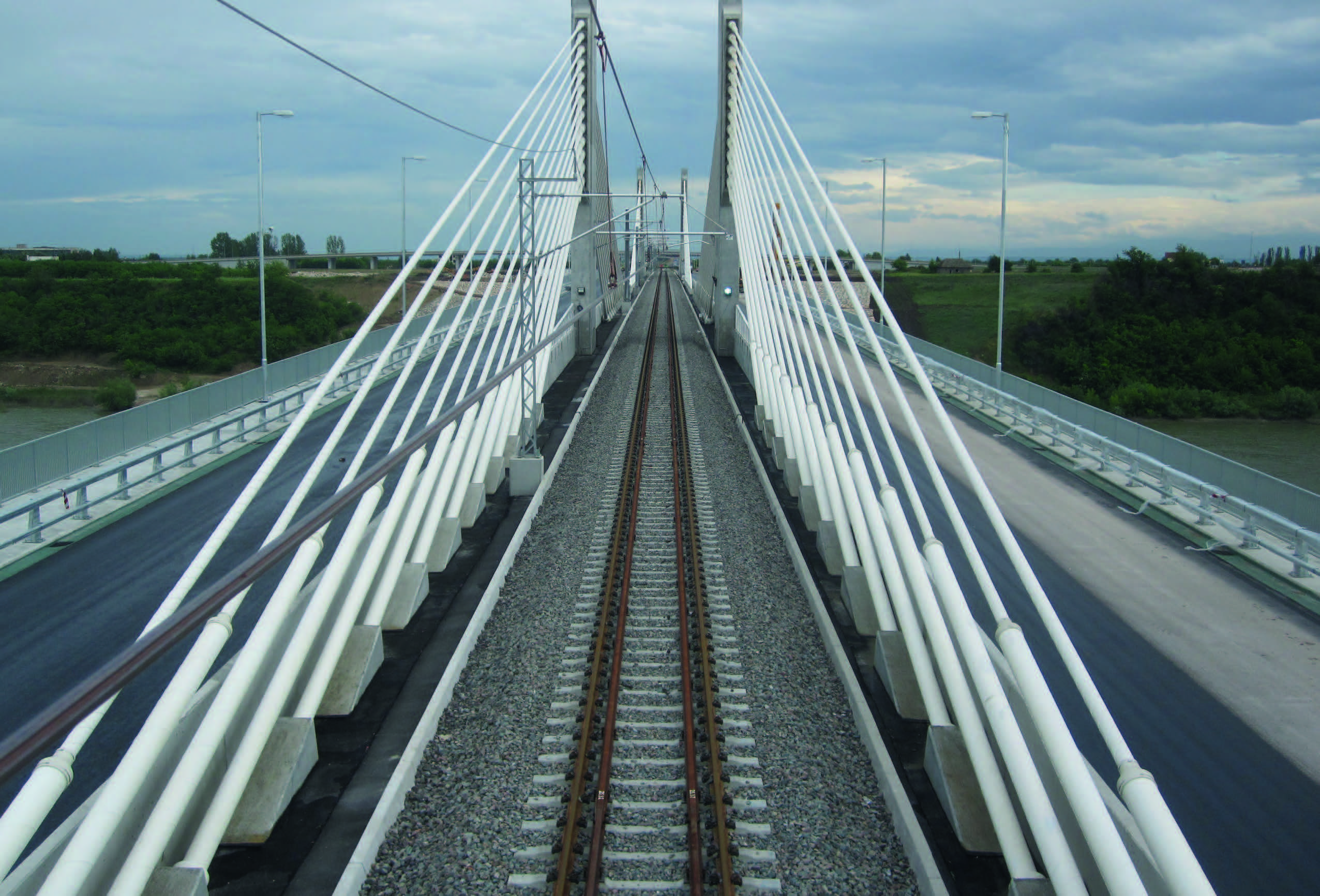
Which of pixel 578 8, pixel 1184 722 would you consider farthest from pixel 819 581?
pixel 578 8

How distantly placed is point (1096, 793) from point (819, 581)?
253 inches

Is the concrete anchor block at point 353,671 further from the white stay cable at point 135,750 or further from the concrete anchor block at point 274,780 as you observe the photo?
the white stay cable at point 135,750

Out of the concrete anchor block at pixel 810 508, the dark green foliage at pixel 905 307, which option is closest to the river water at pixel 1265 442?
the concrete anchor block at pixel 810 508

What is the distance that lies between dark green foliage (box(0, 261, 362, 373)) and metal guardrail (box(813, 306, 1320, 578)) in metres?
40.3

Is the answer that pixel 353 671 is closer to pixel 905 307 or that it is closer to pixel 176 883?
pixel 176 883

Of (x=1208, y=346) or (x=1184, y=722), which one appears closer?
(x=1184, y=722)

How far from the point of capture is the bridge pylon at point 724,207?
2936 cm

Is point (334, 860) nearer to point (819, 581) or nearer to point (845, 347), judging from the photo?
point (819, 581)

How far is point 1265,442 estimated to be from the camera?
115ft

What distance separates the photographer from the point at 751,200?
23.3 metres

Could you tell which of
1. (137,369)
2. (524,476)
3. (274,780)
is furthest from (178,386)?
(274,780)

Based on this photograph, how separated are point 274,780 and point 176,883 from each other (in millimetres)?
1326

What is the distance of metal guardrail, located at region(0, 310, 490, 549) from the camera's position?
13.0m

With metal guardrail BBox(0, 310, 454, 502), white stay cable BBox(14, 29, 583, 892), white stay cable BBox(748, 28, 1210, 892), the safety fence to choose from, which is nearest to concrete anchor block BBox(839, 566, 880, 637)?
the safety fence
